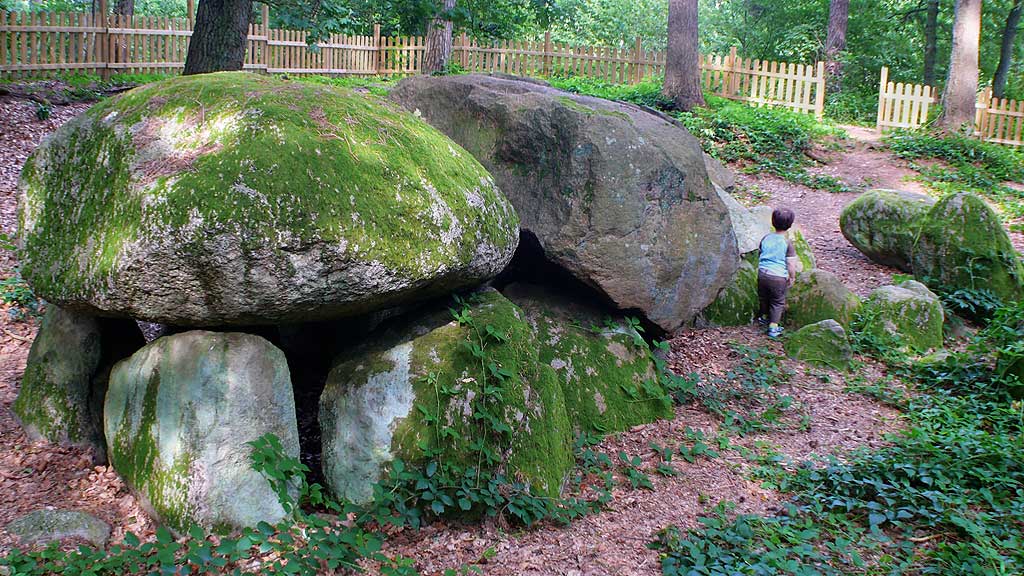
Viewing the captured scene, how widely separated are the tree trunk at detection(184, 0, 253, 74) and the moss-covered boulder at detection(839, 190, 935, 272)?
6.83 meters

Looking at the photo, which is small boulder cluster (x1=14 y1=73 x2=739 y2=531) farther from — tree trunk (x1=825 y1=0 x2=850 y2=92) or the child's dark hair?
tree trunk (x1=825 y1=0 x2=850 y2=92)

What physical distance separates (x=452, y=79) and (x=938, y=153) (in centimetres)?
1159

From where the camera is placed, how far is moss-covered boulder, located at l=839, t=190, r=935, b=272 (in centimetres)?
831

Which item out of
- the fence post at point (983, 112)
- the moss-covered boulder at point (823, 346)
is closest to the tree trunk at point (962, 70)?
the fence post at point (983, 112)

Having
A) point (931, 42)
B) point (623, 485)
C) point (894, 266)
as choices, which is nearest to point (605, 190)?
point (623, 485)

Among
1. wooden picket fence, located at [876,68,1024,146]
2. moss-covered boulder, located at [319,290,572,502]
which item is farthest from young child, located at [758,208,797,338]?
wooden picket fence, located at [876,68,1024,146]

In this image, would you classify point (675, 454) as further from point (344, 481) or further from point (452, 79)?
point (452, 79)

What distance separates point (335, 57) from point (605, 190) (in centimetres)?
1614

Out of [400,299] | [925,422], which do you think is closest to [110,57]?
[400,299]

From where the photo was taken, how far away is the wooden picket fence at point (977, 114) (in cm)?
1602

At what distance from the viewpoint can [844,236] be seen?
9266mm

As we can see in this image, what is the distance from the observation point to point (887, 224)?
852cm

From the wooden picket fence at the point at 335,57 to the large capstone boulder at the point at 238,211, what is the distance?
10.1 m

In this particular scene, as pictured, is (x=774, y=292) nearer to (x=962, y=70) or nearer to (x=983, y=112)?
(x=962, y=70)
